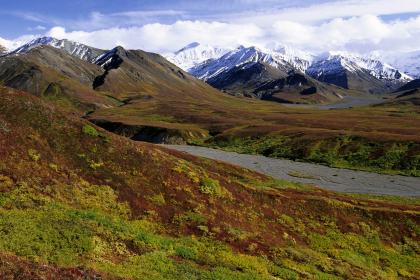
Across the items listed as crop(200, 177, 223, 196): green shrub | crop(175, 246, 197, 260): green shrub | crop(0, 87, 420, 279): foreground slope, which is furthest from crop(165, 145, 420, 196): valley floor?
crop(175, 246, 197, 260): green shrub

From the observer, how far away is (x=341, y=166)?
110 m

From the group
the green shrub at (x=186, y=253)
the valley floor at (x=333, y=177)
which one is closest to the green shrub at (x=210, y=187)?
the green shrub at (x=186, y=253)

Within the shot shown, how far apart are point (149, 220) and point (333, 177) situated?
71023 millimetres

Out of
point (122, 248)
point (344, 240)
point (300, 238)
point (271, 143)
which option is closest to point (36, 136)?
point (122, 248)

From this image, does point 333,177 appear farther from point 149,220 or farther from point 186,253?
point 186,253

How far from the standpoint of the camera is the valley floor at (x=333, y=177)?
84312 millimetres

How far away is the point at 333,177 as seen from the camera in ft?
316

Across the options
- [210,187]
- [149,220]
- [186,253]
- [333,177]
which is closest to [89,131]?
[210,187]

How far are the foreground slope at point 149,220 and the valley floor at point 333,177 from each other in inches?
1392

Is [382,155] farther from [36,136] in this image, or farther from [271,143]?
[36,136]

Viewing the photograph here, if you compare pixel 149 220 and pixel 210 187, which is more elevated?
pixel 210 187

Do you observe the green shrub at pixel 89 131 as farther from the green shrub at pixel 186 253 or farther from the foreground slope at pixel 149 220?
the green shrub at pixel 186 253

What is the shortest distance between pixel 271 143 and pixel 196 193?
9873 cm

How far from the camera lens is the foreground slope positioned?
74.9 feet
